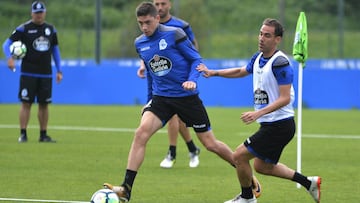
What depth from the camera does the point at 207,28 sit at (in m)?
37.2

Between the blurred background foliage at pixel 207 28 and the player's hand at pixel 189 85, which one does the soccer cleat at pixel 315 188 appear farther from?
the blurred background foliage at pixel 207 28

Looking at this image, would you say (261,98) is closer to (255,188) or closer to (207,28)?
(255,188)

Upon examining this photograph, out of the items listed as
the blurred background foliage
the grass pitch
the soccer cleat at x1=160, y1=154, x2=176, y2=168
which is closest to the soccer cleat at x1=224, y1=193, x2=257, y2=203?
the grass pitch

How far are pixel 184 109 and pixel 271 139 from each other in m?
1.42

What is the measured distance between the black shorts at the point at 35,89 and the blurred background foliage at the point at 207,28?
664 inches

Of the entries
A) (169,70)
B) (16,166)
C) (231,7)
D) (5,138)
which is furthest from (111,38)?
(169,70)

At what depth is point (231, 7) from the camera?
4284cm

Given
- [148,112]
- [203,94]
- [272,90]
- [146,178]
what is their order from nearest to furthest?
[272,90] < [148,112] < [146,178] < [203,94]

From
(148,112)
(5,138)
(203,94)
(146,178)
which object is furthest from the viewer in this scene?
(203,94)

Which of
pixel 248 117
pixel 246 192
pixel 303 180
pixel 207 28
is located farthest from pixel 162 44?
pixel 207 28

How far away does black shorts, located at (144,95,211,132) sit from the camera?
10.3 m

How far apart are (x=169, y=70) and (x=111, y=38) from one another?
3038cm

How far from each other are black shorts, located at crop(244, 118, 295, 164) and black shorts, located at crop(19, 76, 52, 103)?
754 centimetres

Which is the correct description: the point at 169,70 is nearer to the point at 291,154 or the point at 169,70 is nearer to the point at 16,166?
the point at 16,166
